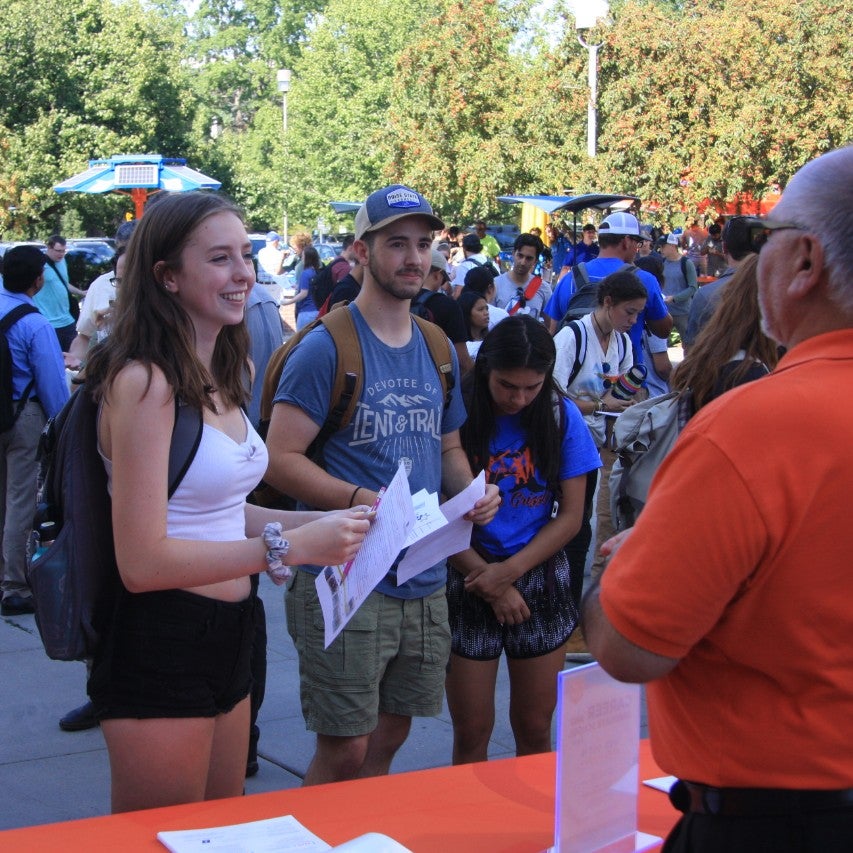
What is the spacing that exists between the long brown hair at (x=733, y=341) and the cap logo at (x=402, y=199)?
1.05 meters

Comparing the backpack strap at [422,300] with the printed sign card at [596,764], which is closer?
the printed sign card at [596,764]

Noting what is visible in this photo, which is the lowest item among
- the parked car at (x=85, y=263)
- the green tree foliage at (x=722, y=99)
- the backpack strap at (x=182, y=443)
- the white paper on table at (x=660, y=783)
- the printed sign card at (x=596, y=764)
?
the white paper on table at (x=660, y=783)

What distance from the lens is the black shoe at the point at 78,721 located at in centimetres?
491

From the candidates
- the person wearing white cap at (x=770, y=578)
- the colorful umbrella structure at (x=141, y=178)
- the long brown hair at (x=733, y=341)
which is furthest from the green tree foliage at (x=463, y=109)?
the person wearing white cap at (x=770, y=578)

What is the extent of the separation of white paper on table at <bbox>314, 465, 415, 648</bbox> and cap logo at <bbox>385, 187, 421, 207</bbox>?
3.67 feet

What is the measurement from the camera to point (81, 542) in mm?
2375

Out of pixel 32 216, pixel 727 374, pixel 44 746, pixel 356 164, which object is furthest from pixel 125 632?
pixel 356 164

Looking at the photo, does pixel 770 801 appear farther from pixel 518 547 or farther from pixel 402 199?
pixel 402 199

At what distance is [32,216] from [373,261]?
3104cm

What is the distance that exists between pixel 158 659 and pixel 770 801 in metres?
1.34

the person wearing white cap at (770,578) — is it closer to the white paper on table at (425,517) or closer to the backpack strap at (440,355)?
the white paper on table at (425,517)

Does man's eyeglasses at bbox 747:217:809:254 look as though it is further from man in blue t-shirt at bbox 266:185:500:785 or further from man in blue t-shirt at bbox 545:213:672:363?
man in blue t-shirt at bbox 545:213:672:363

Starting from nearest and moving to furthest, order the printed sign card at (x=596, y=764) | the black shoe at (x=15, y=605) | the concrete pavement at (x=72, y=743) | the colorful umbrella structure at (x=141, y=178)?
the printed sign card at (x=596, y=764) < the concrete pavement at (x=72, y=743) < the black shoe at (x=15, y=605) < the colorful umbrella structure at (x=141, y=178)

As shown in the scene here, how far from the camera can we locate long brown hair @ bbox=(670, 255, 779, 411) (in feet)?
11.9
